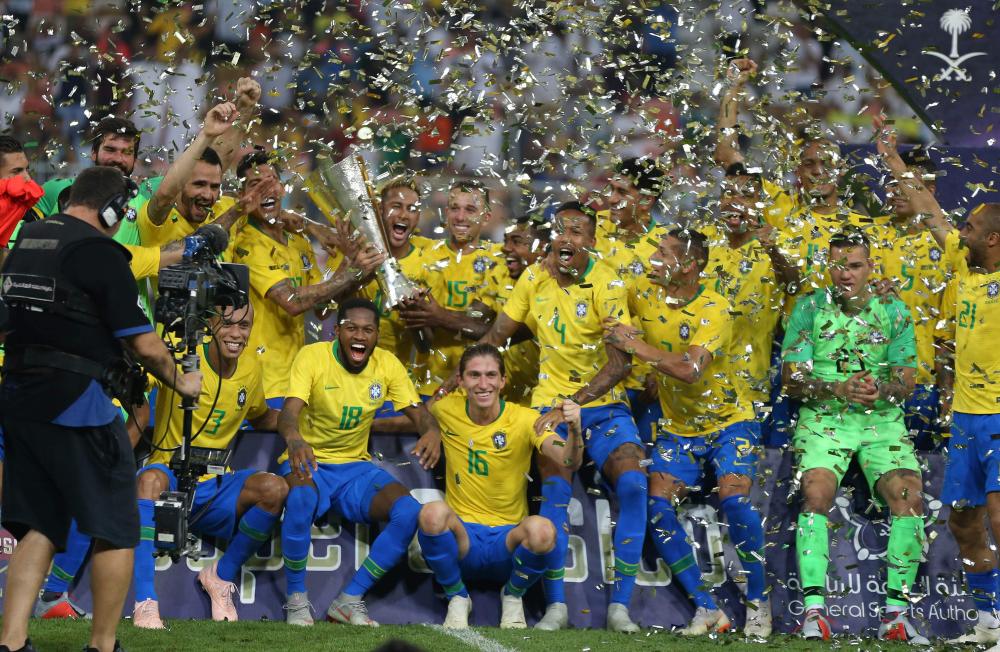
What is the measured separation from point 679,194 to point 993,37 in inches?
131

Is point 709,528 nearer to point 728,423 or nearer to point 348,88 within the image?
point 728,423

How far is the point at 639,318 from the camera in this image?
8031 mm

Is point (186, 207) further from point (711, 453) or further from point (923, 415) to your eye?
point (923, 415)

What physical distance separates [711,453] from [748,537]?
1.73 feet

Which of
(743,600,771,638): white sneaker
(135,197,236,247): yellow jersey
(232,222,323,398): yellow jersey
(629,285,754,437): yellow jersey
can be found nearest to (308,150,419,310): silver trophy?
(232,222,323,398): yellow jersey

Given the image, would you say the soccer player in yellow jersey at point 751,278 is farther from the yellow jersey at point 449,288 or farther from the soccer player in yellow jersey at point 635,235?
the yellow jersey at point 449,288

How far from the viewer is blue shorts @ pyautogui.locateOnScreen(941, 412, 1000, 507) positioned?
24.0 ft

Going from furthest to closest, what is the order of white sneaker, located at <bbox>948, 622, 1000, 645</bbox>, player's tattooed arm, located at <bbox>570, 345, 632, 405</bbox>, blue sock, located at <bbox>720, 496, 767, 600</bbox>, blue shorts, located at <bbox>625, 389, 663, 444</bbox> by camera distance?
blue shorts, located at <bbox>625, 389, 663, 444</bbox> < player's tattooed arm, located at <bbox>570, 345, 632, 405</bbox> < blue sock, located at <bbox>720, 496, 767, 600</bbox> < white sneaker, located at <bbox>948, 622, 1000, 645</bbox>

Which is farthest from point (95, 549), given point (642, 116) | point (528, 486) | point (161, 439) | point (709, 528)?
point (642, 116)

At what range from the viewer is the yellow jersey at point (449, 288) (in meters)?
8.27

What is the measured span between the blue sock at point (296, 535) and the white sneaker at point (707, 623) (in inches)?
79.9

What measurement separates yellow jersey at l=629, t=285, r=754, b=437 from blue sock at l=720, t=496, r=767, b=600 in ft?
1.60

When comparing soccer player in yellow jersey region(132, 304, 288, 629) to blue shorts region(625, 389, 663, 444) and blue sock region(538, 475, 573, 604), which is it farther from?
blue shorts region(625, 389, 663, 444)

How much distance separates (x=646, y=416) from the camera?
8.09m
